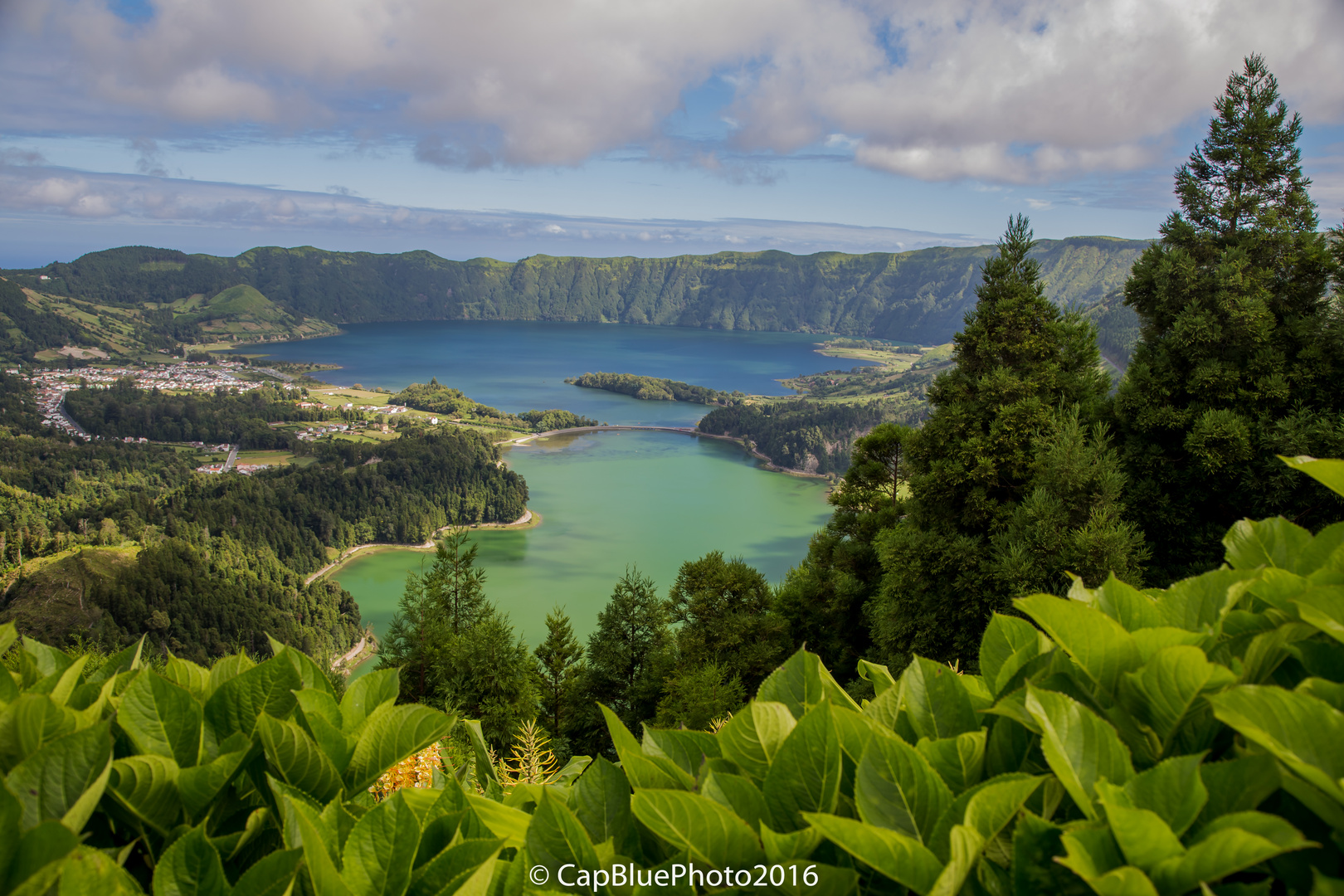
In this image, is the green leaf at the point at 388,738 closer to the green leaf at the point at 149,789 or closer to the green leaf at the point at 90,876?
the green leaf at the point at 149,789

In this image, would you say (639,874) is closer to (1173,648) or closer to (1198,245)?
(1173,648)

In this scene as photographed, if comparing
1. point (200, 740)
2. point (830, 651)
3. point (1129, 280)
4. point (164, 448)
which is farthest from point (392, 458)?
point (200, 740)

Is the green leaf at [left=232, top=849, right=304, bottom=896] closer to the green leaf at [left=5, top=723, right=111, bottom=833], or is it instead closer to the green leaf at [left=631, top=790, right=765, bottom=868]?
the green leaf at [left=5, top=723, right=111, bottom=833]

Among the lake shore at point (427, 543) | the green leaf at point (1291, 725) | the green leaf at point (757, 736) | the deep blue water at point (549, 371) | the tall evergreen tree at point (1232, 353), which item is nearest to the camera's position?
the green leaf at point (1291, 725)

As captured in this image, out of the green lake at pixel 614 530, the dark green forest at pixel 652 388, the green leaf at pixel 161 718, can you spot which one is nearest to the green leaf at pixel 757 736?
the green leaf at pixel 161 718

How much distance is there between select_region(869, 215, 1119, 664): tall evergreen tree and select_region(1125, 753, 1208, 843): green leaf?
11.4m

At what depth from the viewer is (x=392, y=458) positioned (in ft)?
284

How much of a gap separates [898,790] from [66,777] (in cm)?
132

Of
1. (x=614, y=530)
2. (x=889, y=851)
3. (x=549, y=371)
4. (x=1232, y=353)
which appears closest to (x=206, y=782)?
(x=889, y=851)

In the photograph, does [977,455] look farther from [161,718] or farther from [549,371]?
[549,371]

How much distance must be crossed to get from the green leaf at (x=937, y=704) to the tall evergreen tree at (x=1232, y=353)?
39.2ft

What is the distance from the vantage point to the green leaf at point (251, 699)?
4.97ft

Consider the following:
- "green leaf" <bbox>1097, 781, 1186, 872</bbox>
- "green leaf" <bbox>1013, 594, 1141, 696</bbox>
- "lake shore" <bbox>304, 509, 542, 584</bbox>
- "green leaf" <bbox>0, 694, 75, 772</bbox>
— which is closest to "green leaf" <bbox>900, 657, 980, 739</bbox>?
"green leaf" <bbox>1013, 594, 1141, 696</bbox>

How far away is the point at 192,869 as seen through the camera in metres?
1.11
